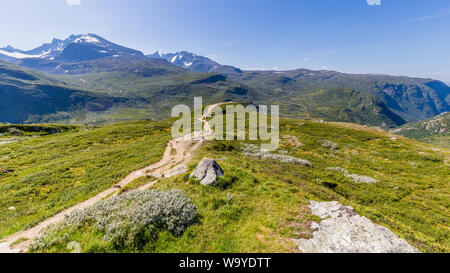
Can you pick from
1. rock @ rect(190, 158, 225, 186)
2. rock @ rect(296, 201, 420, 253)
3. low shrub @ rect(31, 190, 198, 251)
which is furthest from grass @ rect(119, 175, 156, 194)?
rock @ rect(296, 201, 420, 253)

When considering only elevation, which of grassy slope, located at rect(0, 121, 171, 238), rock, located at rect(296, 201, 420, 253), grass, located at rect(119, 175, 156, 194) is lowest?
grassy slope, located at rect(0, 121, 171, 238)

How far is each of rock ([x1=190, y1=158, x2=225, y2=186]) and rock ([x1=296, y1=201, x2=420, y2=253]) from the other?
9.15m

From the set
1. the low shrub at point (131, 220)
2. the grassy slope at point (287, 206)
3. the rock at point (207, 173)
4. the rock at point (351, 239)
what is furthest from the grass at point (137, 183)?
the rock at point (351, 239)

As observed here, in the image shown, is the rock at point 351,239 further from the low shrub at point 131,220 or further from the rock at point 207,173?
the rock at point 207,173

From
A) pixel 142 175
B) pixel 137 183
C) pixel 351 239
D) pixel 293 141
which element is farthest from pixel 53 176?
pixel 293 141

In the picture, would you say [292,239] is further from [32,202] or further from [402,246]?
[32,202]

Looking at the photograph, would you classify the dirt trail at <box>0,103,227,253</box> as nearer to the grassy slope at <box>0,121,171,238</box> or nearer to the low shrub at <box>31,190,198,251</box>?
the grassy slope at <box>0,121,171,238</box>

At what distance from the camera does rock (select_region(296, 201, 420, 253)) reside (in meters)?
9.07

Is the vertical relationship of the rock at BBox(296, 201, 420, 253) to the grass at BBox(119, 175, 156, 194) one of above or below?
above

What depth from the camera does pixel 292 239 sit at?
405 inches

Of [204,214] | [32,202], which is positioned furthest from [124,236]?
[32,202]

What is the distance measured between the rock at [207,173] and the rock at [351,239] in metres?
9.15

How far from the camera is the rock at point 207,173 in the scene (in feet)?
55.9
